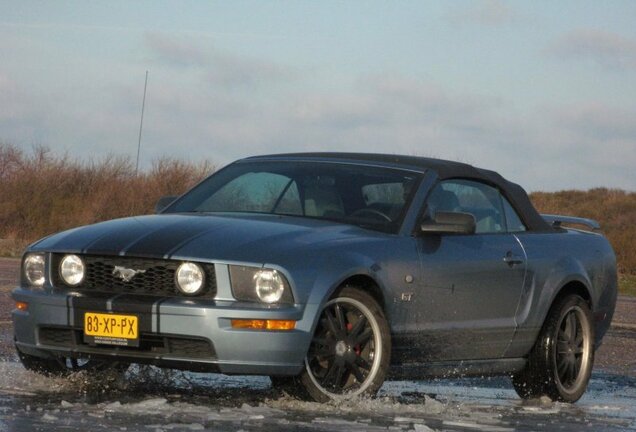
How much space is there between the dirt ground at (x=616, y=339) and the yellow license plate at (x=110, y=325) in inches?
128

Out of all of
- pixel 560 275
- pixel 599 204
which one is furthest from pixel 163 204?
pixel 599 204

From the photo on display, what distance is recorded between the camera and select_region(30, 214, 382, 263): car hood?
25.6 feet

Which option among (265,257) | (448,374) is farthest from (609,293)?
(265,257)

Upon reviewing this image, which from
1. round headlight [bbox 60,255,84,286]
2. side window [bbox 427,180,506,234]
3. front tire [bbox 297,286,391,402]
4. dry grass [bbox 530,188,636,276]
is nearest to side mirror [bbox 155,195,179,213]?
round headlight [bbox 60,255,84,286]

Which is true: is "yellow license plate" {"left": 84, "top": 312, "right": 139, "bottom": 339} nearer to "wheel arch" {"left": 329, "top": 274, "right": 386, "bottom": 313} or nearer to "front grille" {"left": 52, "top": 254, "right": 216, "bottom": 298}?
"front grille" {"left": 52, "top": 254, "right": 216, "bottom": 298}

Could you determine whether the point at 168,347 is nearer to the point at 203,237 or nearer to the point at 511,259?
the point at 203,237

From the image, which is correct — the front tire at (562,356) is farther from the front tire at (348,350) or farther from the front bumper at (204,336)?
the front bumper at (204,336)

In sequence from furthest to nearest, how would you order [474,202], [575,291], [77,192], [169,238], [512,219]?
[77,192] < [575,291] < [512,219] < [474,202] < [169,238]

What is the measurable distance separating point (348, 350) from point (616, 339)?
26.6 ft

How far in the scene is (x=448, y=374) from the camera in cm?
892

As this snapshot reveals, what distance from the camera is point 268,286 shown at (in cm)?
774

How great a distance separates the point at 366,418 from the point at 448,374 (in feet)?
4.56

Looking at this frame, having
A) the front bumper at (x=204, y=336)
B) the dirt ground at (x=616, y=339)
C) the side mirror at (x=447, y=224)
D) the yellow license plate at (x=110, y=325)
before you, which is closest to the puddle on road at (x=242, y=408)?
the front bumper at (x=204, y=336)

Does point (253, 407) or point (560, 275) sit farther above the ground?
point (560, 275)
